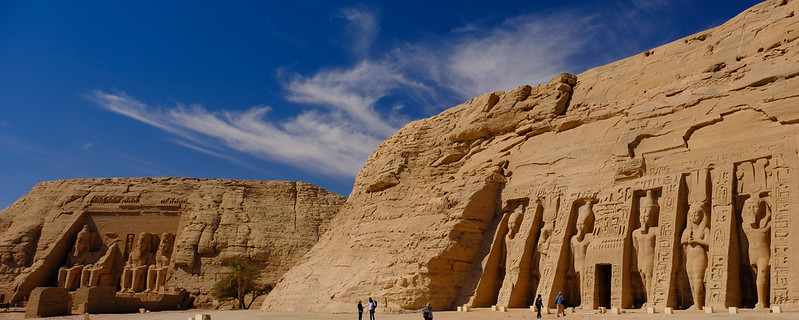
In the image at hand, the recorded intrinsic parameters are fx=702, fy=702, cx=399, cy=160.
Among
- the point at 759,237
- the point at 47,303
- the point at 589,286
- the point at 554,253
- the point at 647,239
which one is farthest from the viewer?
the point at 47,303

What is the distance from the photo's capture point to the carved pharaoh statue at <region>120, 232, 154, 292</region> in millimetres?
37994

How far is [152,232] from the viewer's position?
132 ft

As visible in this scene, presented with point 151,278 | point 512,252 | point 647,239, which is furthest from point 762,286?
point 151,278

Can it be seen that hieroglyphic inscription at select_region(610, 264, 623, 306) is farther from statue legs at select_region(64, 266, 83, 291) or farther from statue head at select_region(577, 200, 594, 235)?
statue legs at select_region(64, 266, 83, 291)

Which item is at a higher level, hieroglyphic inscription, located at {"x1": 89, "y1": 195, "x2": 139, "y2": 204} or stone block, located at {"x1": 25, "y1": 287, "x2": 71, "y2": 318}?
hieroglyphic inscription, located at {"x1": 89, "y1": 195, "x2": 139, "y2": 204}

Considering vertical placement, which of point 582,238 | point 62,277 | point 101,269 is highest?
point 582,238

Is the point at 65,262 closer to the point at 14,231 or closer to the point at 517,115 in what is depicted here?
the point at 14,231

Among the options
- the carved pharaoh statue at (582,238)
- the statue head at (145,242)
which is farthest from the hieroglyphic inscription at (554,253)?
the statue head at (145,242)

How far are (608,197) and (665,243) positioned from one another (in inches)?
91.2

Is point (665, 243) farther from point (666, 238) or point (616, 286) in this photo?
point (616, 286)

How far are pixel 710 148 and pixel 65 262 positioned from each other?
34.8 m

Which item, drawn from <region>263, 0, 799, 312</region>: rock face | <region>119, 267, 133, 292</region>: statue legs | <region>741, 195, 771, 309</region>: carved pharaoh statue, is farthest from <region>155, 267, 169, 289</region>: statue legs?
<region>741, 195, 771, 309</region>: carved pharaoh statue

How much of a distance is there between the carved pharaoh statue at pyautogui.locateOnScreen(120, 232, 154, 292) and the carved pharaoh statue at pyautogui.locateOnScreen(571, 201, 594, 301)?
89.4ft

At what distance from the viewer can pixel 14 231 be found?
40.1 meters
